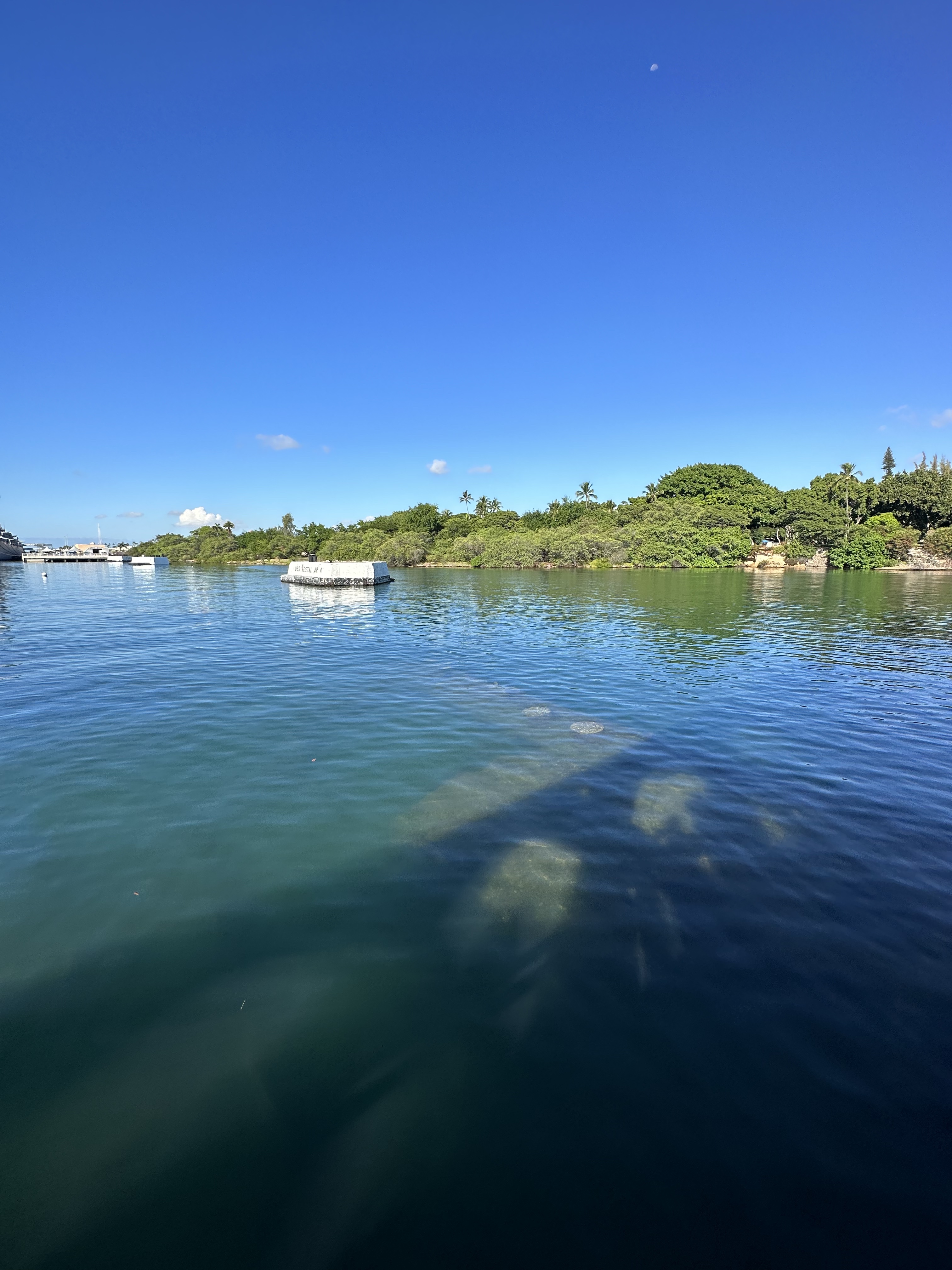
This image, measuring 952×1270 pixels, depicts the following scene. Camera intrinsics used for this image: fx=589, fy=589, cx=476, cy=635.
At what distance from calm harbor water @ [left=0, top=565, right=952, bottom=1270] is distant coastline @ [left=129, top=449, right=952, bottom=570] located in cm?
9120

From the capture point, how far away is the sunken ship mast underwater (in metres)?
166

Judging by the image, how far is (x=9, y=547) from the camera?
173m

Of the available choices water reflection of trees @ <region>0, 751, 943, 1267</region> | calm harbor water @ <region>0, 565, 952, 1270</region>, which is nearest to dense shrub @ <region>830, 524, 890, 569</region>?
calm harbor water @ <region>0, 565, 952, 1270</region>

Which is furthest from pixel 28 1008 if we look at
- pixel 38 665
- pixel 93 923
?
pixel 38 665

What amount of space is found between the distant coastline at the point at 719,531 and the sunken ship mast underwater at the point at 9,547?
10136cm

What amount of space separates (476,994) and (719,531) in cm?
10412

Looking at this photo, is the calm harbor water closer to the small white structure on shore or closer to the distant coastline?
the small white structure on shore

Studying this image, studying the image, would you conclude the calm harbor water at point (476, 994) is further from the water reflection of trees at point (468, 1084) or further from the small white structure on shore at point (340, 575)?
the small white structure on shore at point (340, 575)

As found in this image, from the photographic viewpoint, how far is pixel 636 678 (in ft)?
63.1

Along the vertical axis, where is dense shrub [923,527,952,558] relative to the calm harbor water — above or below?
above

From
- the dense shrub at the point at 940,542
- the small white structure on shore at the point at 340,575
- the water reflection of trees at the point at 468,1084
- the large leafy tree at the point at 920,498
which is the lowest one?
the water reflection of trees at the point at 468,1084

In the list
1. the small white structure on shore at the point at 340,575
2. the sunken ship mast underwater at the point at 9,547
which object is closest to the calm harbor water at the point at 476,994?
the small white structure on shore at the point at 340,575

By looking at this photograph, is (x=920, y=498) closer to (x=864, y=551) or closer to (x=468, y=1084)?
(x=864, y=551)

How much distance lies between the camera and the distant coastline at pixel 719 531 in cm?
9319
